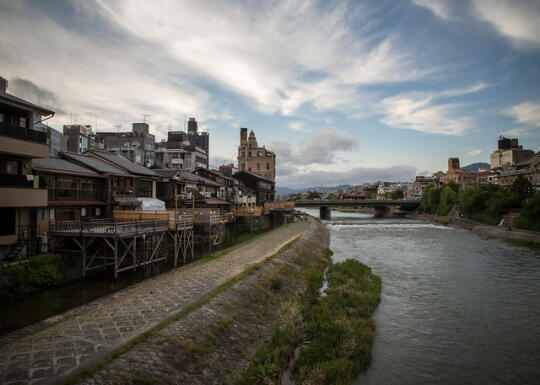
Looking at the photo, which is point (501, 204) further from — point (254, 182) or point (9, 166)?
point (9, 166)

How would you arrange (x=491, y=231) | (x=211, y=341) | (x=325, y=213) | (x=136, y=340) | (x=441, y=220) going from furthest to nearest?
1. (x=325, y=213)
2. (x=441, y=220)
3. (x=491, y=231)
4. (x=211, y=341)
5. (x=136, y=340)

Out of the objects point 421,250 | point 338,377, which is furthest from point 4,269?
point 421,250

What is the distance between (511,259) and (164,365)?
42.8m

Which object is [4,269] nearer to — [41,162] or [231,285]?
[41,162]

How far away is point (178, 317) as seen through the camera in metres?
13.5

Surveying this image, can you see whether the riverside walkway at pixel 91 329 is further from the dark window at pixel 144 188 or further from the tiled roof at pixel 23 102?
the dark window at pixel 144 188

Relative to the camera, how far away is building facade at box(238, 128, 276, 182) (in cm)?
10038

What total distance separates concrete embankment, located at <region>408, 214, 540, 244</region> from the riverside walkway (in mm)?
53449

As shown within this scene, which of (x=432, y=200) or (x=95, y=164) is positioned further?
(x=432, y=200)

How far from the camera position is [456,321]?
18.3 m

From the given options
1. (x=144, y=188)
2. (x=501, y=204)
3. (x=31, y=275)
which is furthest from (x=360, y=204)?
(x=31, y=275)

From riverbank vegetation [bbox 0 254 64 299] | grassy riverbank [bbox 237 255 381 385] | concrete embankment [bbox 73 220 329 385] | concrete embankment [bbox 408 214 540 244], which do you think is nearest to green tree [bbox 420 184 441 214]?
concrete embankment [bbox 408 214 540 244]

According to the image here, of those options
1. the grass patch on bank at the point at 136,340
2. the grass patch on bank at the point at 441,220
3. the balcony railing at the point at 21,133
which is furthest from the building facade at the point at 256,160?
the grass patch on bank at the point at 136,340

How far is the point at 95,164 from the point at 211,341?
25248mm
